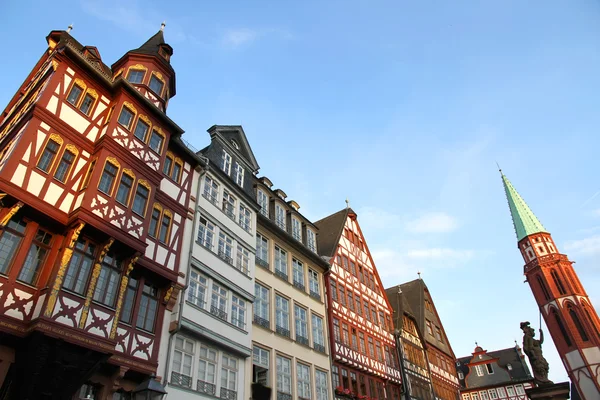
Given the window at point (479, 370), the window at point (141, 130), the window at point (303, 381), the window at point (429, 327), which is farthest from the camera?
the window at point (479, 370)

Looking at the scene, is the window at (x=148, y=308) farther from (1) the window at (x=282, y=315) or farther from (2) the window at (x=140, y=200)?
(1) the window at (x=282, y=315)

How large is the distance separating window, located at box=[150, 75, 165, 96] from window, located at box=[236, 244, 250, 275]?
26.1 ft

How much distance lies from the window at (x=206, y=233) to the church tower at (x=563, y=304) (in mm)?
58954

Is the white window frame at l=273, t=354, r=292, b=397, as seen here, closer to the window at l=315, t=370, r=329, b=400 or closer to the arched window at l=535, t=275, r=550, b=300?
the window at l=315, t=370, r=329, b=400

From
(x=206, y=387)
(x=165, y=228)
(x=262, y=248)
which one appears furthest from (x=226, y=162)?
(x=206, y=387)

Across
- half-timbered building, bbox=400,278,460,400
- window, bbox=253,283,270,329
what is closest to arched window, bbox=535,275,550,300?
half-timbered building, bbox=400,278,460,400

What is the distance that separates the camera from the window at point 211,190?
20.4 metres

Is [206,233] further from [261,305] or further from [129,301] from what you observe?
[129,301]

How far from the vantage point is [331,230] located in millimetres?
34250

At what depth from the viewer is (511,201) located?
80875 millimetres

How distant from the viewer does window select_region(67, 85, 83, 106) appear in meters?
15.1

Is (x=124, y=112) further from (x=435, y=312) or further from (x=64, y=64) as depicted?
(x=435, y=312)

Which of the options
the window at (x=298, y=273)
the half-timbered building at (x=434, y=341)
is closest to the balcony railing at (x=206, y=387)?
the window at (x=298, y=273)

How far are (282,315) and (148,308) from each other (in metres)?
8.93
